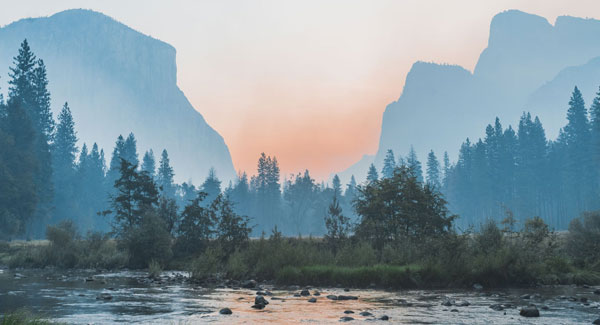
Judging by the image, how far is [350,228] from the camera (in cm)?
3175

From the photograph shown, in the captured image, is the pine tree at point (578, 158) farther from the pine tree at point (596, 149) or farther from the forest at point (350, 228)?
the pine tree at point (596, 149)

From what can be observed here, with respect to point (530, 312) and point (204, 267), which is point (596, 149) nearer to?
point (204, 267)

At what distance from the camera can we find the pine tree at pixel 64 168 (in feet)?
288

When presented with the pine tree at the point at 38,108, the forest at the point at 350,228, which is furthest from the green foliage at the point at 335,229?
the pine tree at the point at 38,108

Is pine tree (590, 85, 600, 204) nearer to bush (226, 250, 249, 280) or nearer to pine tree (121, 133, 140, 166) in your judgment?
bush (226, 250, 249, 280)

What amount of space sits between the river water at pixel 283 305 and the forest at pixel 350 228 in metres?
2.00

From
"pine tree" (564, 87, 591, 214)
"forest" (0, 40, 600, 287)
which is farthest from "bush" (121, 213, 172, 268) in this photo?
"pine tree" (564, 87, 591, 214)

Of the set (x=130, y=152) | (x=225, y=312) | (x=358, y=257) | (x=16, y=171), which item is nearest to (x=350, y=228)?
(x=358, y=257)

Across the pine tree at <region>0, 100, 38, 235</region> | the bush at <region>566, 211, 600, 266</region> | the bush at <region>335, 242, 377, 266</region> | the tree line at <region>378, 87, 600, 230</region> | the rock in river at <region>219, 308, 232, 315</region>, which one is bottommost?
the rock in river at <region>219, 308, 232, 315</region>

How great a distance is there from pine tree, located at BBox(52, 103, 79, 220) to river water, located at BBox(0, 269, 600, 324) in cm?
7105

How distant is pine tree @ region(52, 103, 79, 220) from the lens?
87.8 meters

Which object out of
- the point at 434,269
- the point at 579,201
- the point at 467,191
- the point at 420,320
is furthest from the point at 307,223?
the point at 420,320

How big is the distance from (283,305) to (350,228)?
1577 cm

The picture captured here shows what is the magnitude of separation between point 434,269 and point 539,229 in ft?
23.4
